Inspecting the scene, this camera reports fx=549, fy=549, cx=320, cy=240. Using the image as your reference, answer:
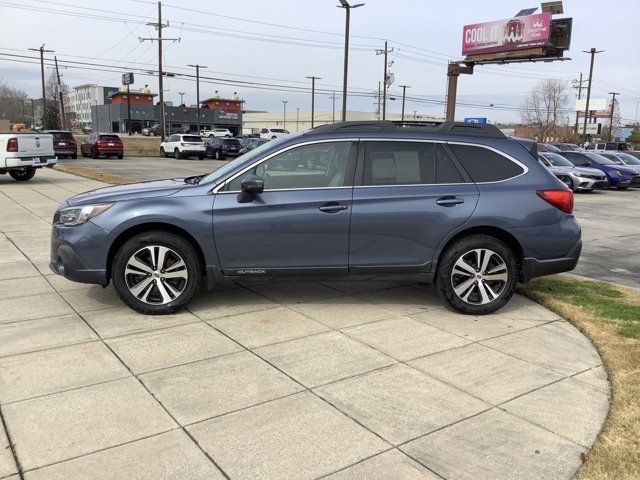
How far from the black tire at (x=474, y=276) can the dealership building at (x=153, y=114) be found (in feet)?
322

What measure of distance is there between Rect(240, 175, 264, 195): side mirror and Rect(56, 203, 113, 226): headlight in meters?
1.25

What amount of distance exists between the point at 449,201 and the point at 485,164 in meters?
0.56

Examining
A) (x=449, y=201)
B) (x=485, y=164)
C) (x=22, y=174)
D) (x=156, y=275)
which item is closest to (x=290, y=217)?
(x=156, y=275)

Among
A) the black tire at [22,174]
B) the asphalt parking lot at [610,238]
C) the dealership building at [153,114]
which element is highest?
the dealership building at [153,114]

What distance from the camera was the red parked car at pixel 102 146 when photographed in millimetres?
35562

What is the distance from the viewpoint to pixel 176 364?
13.2 ft

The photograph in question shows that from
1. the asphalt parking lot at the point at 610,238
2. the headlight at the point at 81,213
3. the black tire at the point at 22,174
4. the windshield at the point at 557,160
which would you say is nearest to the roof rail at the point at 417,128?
the headlight at the point at 81,213

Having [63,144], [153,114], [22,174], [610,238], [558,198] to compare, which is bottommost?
[610,238]

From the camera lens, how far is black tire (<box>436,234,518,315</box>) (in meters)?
5.12

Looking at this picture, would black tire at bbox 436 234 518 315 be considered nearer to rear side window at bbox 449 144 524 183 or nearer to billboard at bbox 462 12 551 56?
rear side window at bbox 449 144 524 183

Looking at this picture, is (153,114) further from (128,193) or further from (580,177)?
(128,193)

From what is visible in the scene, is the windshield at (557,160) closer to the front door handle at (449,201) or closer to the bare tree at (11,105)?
the front door handle at (449,201)

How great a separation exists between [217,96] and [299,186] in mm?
114788

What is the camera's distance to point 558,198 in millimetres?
5211
